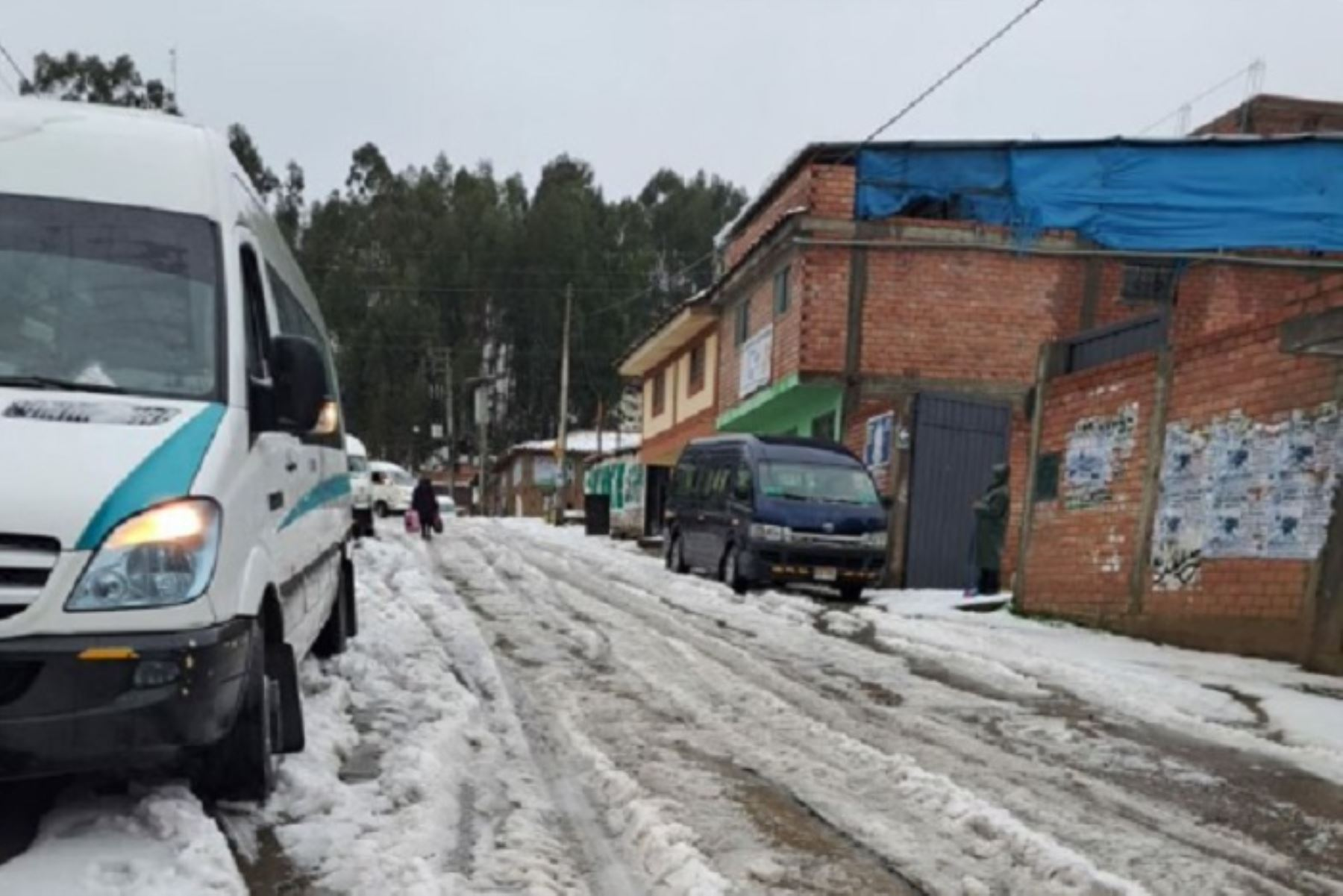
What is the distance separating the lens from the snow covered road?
12.4ft

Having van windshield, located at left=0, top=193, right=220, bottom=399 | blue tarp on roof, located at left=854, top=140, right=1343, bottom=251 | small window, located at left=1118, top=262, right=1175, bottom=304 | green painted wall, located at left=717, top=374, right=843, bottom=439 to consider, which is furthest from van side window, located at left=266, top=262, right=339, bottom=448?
small window, located at left=1118, top=262, right=1175, bottom=304

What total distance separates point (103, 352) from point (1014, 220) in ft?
62.4

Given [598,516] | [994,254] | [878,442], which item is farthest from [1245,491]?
[598,516]

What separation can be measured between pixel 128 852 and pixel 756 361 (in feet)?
68.4

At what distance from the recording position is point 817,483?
50.6 ft

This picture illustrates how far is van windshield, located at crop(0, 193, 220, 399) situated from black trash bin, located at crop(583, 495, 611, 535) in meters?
29.1

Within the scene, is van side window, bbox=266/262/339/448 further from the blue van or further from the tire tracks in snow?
the blue van

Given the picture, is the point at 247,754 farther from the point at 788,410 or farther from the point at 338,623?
the point at 788,410

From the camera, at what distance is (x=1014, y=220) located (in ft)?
67.5

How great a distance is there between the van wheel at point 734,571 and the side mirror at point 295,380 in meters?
11.3

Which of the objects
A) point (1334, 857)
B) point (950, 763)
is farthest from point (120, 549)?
point (1334, 857)

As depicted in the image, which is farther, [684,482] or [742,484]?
[684,482]

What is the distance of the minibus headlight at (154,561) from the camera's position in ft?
10.9

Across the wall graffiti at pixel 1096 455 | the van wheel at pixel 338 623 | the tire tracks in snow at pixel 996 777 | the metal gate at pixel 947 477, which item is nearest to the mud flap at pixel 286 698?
the tire tracks in snow at pixel 996 777
